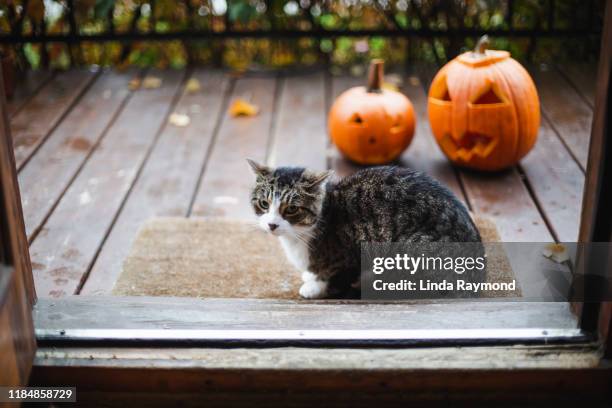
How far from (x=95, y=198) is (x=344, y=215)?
1.06m

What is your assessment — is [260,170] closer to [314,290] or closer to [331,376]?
[314,290]

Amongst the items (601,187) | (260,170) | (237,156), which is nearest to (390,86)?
(237,156)

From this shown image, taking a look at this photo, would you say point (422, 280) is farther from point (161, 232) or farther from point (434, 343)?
point (161, 232)

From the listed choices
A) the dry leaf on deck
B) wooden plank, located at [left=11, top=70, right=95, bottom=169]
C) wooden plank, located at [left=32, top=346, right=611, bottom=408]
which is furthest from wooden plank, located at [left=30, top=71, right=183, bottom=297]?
the dry leaf on deck

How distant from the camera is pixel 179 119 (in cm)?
325

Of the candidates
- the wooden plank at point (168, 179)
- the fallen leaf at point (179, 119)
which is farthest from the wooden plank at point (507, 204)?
the fallen leaf at point (179, 119)

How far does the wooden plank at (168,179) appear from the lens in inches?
86.2

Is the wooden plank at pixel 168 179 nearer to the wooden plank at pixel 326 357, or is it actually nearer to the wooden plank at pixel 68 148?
the wooden plank at pixel 68 148

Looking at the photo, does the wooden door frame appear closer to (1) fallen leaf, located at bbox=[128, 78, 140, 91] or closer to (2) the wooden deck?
(2) the wooden deck

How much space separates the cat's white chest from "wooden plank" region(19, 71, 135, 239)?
904 millimetres

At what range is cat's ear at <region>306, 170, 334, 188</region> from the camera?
1.95 meters

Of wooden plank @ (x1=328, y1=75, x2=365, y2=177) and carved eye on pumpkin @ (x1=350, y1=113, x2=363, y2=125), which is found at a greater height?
carved eye on pumpkin @ (x1=350, y1=113, x2=363, y2=125)

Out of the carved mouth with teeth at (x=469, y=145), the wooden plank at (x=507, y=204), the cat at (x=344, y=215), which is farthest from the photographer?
the carved mouth with teeth at (x=469, y=145)

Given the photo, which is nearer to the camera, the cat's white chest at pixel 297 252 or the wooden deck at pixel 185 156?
the cat's white chest at pixel 297 252
